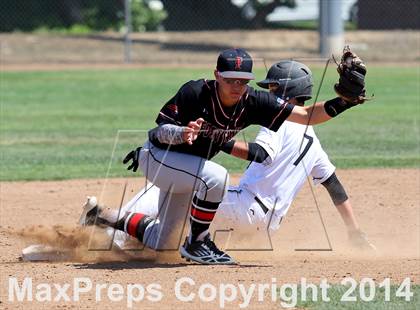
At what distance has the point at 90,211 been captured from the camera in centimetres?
653

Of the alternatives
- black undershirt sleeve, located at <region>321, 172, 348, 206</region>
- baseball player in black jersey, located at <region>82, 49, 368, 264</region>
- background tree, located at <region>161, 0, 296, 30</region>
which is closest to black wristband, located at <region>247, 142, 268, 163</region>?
baseball player in black jersey, located at <region>82, 49, 368, 264</region>

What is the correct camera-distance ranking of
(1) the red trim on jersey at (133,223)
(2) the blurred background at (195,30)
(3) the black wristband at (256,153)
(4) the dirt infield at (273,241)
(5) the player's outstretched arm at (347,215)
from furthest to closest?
(2) the blurred background at (195,30) → (5) the player's outstretched arm at (347,215) → (1) the red trim on jersey at (133,223) → (3) the black wristband at (256,153) → (4) the dirt infield at (273,241)

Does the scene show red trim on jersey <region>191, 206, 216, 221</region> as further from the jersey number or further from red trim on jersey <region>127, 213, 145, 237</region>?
the jersey number

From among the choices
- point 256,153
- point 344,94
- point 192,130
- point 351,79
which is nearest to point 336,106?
point 344,94

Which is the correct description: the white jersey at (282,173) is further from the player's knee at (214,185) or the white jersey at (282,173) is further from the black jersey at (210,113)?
the player's knee at (214,185)

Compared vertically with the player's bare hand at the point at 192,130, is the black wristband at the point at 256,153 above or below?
below

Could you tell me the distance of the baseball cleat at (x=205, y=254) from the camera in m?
6.06

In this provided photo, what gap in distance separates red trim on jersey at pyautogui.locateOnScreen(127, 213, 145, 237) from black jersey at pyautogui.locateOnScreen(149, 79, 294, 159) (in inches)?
25.6

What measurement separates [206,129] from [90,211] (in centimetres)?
124

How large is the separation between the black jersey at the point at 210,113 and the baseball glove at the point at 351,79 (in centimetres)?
45

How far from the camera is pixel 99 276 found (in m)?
5.64

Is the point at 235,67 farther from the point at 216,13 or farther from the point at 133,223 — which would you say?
the point at 216,13

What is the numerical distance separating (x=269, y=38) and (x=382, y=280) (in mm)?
23208

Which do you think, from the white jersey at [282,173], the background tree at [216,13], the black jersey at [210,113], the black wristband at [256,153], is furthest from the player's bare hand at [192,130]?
the background tree at [216,13]
